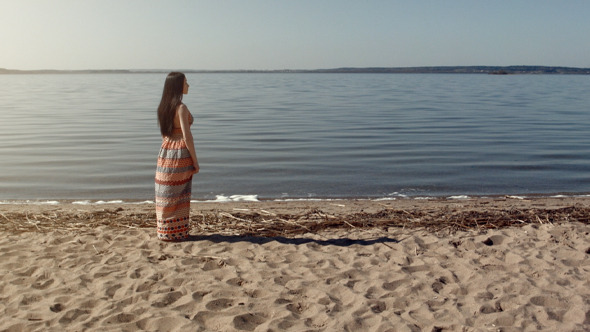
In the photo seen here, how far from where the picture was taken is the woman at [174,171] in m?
6.19

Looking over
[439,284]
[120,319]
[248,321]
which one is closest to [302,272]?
[248,321]

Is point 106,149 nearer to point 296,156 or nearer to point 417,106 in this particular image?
point 296,156

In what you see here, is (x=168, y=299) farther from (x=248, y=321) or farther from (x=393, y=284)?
(x=393, y=284)

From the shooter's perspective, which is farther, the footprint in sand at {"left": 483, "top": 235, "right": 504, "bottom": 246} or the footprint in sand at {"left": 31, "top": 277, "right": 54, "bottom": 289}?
the footprint in sand at {"left": 483, "top": 235, "right": 504, "bottom": 246}

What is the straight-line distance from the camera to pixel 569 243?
6086mm

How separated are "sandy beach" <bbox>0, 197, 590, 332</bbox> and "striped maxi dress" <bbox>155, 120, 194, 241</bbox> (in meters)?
0.20

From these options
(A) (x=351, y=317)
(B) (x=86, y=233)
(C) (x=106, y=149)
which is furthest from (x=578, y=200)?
(C) (x=106, y=149)

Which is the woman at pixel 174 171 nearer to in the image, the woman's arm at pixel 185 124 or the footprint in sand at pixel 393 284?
the woman's arm at pixel 185 124

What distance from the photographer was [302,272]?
5.34 metres

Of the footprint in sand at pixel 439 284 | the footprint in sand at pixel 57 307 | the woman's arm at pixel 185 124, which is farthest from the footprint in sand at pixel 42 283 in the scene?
the footprint in sand at pixel 439 284

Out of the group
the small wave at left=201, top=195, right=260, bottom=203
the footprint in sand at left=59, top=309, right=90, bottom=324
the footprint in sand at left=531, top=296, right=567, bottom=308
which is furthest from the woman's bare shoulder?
the footprint in sand at left=531, top=296, right=567, bottom=308

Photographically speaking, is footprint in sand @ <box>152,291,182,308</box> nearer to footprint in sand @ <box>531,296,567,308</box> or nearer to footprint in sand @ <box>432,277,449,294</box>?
footprint in sand @ <box>432,277,449,294</box>

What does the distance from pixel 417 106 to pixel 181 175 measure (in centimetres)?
2596

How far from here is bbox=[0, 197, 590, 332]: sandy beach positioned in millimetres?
4340
